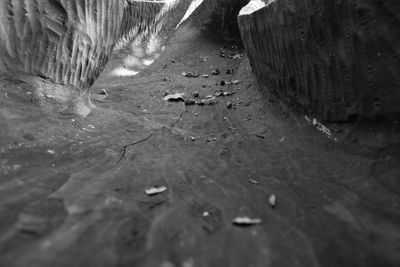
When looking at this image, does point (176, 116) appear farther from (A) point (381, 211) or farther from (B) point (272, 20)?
(A) point (381, 211)

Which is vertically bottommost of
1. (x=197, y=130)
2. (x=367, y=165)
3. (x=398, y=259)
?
(x=398, y=259)

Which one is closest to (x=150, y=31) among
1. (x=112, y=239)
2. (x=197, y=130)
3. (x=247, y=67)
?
(x=247, y=67)

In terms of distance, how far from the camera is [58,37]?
8.35ft

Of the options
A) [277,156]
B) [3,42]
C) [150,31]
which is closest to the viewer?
[277,156]

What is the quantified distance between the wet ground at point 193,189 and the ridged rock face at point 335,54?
5.9 inches

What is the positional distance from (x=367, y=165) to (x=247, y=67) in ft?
9.89

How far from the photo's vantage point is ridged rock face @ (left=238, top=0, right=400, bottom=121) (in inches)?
65.4

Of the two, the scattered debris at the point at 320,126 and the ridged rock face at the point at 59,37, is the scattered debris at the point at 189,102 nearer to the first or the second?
the ridged rock face at the point at 59,37

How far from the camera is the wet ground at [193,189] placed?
1.03m

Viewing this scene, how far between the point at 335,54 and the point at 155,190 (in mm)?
1461

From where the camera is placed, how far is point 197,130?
272 cm

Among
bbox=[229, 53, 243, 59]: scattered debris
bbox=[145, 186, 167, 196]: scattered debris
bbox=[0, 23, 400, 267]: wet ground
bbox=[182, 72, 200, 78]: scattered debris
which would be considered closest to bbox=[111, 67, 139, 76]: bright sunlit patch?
bbox=[182, 72, 200, 78]: scattered debris

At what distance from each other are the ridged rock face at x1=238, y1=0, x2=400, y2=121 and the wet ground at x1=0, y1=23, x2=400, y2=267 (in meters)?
0.15

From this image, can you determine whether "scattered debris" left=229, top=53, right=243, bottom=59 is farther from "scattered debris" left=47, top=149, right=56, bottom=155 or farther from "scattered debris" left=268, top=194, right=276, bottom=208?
"scattered debris" left=268, top=194, right=276, bottom=208
